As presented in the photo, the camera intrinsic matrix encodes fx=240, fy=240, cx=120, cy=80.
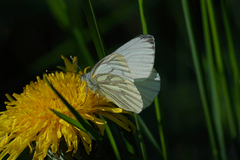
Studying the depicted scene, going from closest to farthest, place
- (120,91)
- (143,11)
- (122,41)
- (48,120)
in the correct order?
1. (143,11)
2. (48,120)
3. (120,91)
4. (122,41)

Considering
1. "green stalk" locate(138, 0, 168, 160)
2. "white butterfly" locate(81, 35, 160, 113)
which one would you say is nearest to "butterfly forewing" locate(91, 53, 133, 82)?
"white butterfly" locate(81, 35, 160, 113)

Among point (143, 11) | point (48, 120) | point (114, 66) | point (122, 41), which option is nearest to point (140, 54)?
point (114, 66)

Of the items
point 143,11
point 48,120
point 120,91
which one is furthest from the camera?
point 120,91

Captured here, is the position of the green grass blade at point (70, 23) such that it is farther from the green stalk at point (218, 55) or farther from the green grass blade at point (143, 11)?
the green stalk at point (218, 55)

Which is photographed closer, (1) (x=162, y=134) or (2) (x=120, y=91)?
(1) (x=162, y=134)

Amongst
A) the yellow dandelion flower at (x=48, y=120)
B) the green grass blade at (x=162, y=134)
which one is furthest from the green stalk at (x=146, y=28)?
the yellow dandelion flower at (x=48, y=120)

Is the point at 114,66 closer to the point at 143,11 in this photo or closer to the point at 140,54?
the point at 140,54
